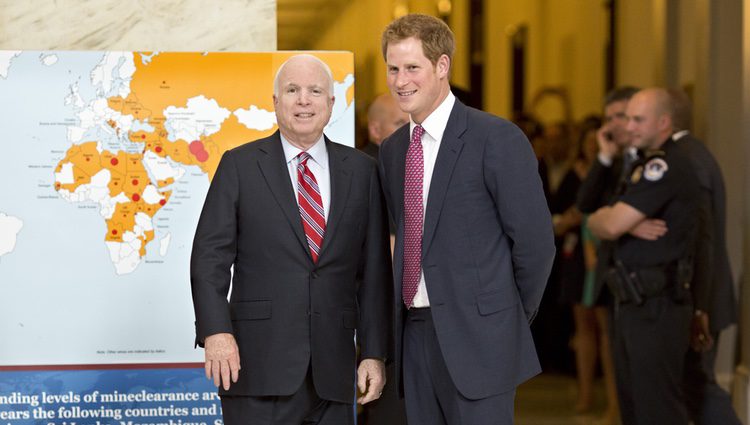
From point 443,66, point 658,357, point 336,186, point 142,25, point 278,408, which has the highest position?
point 142,25

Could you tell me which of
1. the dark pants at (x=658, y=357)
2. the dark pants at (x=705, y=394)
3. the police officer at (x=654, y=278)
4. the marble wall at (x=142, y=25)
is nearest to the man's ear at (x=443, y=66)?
the marble wall at (x=142, y=25)

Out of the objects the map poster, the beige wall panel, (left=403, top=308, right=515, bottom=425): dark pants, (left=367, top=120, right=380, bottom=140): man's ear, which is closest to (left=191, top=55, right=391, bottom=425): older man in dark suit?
(left=403, top=308, right=515, bottom=425): dark pants

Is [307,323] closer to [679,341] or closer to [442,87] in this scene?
[442,87]

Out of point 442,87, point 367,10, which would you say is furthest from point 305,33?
point 442,87

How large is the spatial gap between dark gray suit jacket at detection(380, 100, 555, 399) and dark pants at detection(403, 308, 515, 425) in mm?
47

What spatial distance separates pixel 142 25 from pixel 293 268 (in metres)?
1.93

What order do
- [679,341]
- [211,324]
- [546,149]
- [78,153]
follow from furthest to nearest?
1. [546,149]
2. [679,341]
3. [78,153]
4. [211,324]

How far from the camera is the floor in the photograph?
7.34 metres

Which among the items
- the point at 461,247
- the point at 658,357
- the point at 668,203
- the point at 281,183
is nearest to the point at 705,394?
the point at 658,357

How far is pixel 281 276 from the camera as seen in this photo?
3498mm

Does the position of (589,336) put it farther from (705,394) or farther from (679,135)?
(679,135)

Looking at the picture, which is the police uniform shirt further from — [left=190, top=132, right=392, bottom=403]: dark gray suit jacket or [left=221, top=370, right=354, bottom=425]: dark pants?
[left=221, top=370, right=354, bottom=425]: dark pants

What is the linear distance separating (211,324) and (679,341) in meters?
2.91

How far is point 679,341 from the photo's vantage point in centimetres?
556
